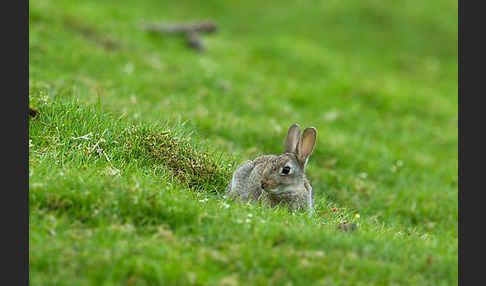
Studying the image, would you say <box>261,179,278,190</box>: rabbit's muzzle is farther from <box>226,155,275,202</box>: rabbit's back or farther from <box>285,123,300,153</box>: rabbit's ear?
<box>285,123,300,153</box>: rabbit's ear

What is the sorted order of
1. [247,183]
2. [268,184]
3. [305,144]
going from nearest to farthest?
[268,184] < [247,183] < [305,144]

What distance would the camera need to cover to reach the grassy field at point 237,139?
5.22m

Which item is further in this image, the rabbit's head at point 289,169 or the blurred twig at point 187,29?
the blurred twig at point 187,29

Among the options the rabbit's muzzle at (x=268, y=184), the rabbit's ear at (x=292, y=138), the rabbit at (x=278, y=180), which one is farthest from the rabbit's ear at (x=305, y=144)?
the rabbit's muzzle at (x=268, y=184)

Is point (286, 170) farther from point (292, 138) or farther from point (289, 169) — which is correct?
point (292, 138)

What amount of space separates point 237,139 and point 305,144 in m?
4.19

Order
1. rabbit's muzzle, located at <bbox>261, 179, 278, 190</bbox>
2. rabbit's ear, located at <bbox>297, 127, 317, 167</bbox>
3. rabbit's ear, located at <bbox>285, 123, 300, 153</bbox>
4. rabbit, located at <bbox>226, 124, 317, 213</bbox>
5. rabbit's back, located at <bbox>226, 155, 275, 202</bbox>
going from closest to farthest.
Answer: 1. rabbit's muzzle, located at <bbox>261, 179, 278, 190</bbox>
2. rabbit, located at <bbox>226, 124, 317, 213</bbox>
3. rabbit's back, located at <bbox>226, 155, 275, 202</bbox>
4. rabbit's ear, located at <bbox>297, 127, 317, 167</bbox>
5. rabbit's ear, located at <bbox>285, 123, 300, 153</bbox>

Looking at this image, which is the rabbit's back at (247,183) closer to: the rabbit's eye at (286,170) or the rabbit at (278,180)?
the rabbit at (278,180)

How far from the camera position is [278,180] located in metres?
6.98

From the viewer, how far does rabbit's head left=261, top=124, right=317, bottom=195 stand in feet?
22.9

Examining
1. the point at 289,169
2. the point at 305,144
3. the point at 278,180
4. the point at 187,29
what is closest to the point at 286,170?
the point at 289,169

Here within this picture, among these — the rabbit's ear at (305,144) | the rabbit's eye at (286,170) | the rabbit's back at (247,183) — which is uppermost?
the rabbit's ear at (305,144)

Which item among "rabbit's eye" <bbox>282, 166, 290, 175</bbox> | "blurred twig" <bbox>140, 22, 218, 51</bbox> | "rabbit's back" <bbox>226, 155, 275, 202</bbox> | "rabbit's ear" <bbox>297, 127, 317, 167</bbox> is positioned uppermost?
"blurred twig" <bbox>140, 22, 218, 51</bbox>

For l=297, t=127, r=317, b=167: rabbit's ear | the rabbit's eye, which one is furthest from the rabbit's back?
l=297, t=127, r=317, b=167: rabbit's ear
